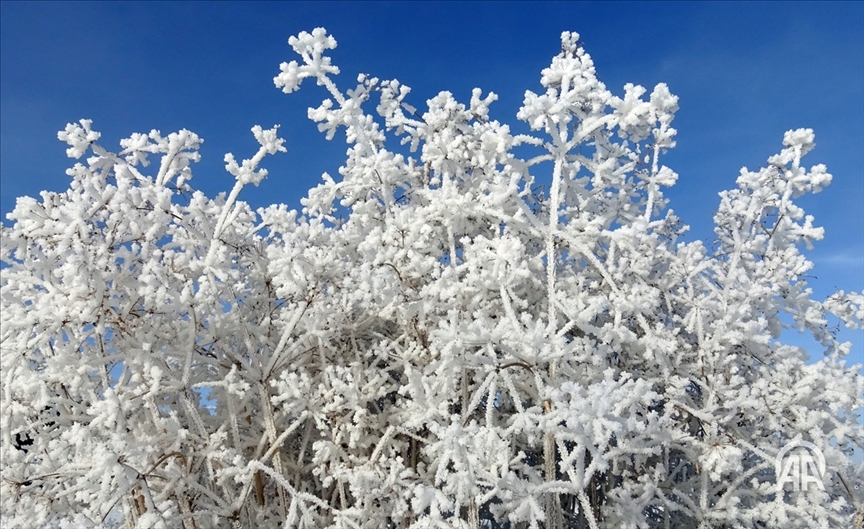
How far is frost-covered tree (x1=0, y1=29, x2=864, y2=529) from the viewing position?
6000mm

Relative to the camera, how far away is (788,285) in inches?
361

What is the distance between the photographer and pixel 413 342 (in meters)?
7.86

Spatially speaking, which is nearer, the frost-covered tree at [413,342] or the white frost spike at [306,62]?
the frost-covered tree at [413,342]

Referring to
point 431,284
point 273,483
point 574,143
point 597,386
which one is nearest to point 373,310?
point 431,284

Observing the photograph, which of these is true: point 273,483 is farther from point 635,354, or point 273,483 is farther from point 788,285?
point 788,285

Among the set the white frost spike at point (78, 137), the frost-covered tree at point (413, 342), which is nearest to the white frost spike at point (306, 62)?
the frost-covered tree at point (413, 342)

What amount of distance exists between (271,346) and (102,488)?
116 inches

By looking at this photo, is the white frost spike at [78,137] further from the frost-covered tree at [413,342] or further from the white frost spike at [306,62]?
the white frost spike at [306,62]

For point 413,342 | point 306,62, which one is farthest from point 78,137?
point 413,342

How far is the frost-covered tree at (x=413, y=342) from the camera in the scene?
6.00 m

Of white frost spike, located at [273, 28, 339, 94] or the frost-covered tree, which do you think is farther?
white frost spike, located at [273, 28, 339, 94]

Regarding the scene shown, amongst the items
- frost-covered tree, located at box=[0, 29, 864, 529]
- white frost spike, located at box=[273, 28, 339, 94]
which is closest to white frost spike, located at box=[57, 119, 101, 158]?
frost-covered tree, located at box=[0, 29, 864, 529]

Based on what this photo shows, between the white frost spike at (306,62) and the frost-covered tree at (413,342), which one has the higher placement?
the white frost spike at (306,62)

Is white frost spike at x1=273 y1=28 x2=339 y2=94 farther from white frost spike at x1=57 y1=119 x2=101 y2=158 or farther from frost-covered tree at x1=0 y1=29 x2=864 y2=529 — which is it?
white frost spike at x1=57 y1=119 x2=101 y2=158
